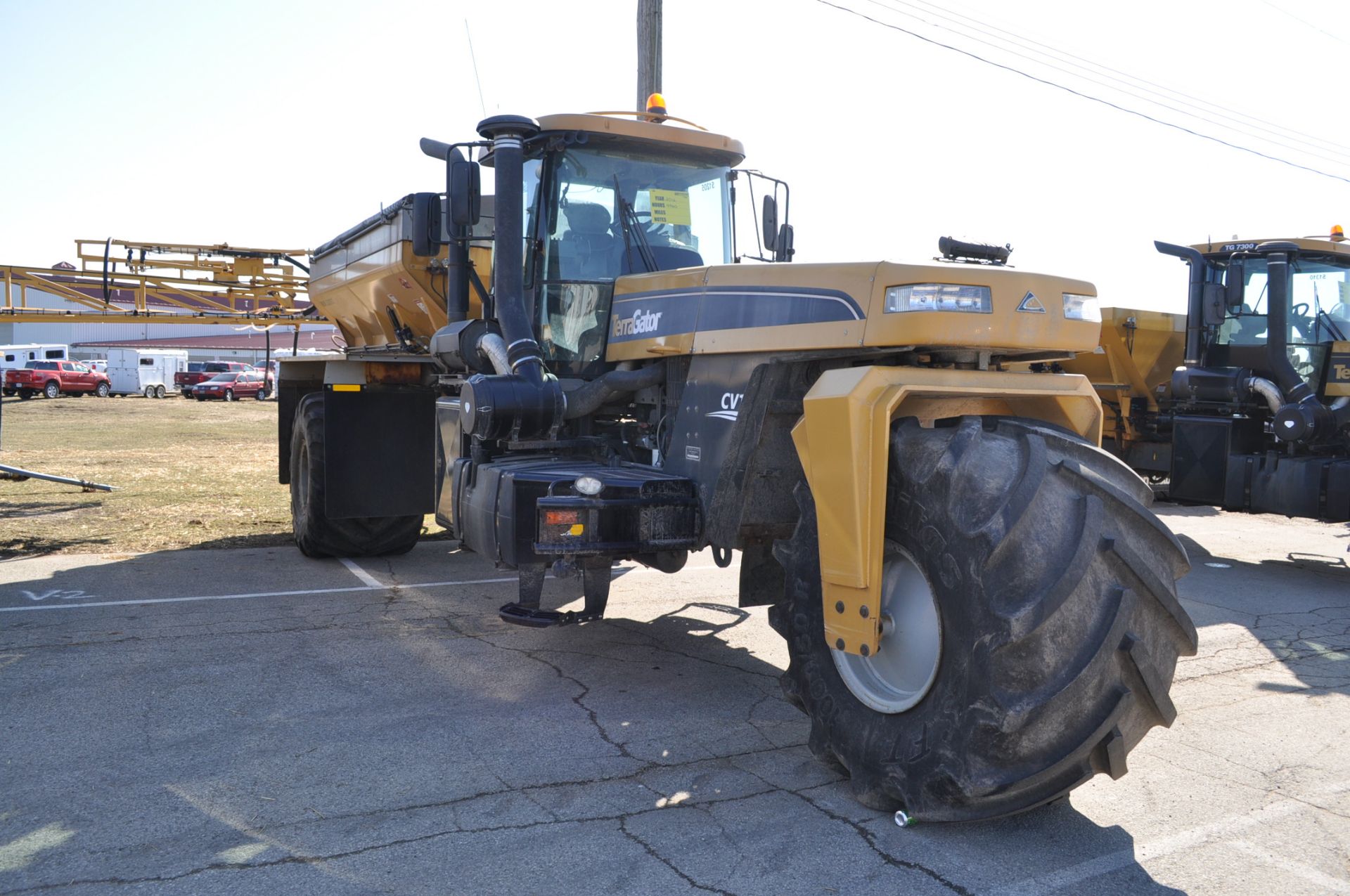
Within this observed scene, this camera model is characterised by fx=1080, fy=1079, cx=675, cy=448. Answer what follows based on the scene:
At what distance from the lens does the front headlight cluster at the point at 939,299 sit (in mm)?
4133

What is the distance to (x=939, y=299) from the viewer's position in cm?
414

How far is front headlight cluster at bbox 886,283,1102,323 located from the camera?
413cm

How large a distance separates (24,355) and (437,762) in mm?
46650

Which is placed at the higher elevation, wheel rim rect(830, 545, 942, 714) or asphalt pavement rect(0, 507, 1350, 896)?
wheel rim rect(830, 545, 942, 714)

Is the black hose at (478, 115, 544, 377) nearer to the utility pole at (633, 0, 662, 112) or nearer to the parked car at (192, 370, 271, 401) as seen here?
the utility pole at (633, 0, 662, 112)

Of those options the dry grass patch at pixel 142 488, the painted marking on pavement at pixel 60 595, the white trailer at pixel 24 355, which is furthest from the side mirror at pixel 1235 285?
the white trailer at pixel 24 355

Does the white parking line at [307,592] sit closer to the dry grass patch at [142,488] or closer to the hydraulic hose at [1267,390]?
the dry grass patch at [142,488]

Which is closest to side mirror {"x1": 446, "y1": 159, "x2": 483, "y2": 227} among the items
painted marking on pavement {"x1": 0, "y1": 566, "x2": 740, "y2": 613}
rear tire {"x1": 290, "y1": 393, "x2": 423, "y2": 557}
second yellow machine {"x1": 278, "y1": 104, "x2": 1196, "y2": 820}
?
second yellow machine {"x1": 278, "y1": 104, "x2": 1196, "y2": 820}

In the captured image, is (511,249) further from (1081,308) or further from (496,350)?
(1081,308)

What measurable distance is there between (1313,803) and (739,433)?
9.03 feet

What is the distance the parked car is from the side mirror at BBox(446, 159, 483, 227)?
43828mm

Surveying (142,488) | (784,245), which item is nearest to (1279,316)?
(784,245)

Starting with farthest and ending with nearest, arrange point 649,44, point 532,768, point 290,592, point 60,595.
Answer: point 649,44
point 290,592
point 60,595
point 532,768

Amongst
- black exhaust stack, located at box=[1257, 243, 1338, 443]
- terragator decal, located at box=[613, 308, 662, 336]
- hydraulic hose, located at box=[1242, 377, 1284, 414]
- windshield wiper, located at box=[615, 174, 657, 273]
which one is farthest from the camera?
hydraulic hose, located at box=[1242, 377, 1284, 414]
